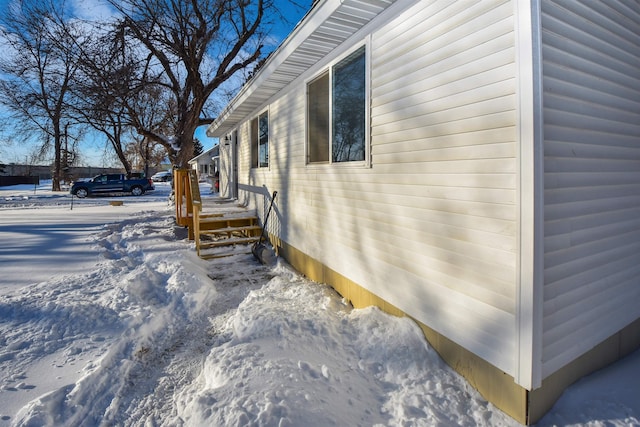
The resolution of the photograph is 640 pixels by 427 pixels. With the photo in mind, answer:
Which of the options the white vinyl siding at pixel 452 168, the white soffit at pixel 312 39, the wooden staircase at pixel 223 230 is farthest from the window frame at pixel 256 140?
the white vinyl siding at pixel 452 168

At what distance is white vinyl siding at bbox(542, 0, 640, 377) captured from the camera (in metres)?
2.13

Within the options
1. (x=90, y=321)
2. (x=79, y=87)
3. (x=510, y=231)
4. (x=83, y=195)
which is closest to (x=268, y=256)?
(x=90, y=321)

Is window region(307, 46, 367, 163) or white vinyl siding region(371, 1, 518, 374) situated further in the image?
window region(307, 46, 367, 163)

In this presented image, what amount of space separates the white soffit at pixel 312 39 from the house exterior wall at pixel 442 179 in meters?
0.18

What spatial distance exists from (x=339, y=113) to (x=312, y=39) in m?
0.87

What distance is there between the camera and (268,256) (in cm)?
596

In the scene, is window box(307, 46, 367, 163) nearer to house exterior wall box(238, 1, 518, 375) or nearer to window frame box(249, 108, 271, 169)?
house exterior wall box(238, 1, 518, 375)

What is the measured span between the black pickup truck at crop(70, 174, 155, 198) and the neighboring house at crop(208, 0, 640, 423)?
22.3 m

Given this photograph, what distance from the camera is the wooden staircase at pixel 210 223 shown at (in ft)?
20.8

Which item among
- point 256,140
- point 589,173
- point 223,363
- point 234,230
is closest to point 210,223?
point 234,230

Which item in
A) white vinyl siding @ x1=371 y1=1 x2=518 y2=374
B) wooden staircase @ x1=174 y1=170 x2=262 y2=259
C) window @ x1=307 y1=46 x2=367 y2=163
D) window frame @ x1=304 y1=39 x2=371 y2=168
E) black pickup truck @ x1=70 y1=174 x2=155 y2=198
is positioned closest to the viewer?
white vinyl siding @ x1=371 y1=1 x2=518 y2=374

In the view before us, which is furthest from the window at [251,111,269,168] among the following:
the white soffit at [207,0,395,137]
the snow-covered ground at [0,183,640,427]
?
the snow-covered ground at [0,183,640,427]

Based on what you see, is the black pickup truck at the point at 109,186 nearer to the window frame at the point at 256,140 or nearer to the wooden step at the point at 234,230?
the window frame at the point at 256,140

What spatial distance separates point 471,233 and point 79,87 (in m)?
15.0
